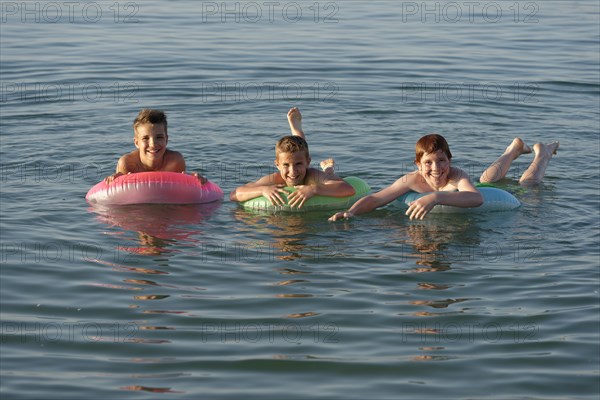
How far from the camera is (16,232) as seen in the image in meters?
9.25

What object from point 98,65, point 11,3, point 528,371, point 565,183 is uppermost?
point 11,3

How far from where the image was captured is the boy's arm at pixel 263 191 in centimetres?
973

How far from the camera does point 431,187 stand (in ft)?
32.5

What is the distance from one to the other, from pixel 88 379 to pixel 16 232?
3213 millimetres

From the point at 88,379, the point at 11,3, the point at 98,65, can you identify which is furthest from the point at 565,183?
the point at 11,3

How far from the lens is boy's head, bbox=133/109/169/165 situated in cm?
1002

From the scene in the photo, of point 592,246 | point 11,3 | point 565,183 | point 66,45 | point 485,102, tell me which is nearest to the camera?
Result: point 592,246

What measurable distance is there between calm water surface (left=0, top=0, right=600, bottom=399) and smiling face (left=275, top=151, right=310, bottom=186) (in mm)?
399

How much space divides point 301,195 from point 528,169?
2.69 meters

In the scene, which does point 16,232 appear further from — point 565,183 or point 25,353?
point 565,183

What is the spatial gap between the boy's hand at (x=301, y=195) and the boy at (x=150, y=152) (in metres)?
0.88

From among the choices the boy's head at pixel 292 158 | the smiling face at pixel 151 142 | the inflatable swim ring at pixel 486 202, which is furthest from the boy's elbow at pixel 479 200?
the smiling face at pixel 151 142

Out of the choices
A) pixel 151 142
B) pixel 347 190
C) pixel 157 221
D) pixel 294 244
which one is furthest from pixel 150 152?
pixel 294 244

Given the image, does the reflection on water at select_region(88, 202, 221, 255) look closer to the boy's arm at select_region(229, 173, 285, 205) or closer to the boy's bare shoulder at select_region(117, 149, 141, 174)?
the boy's arm at select_region(229, 173, 285, 205)
